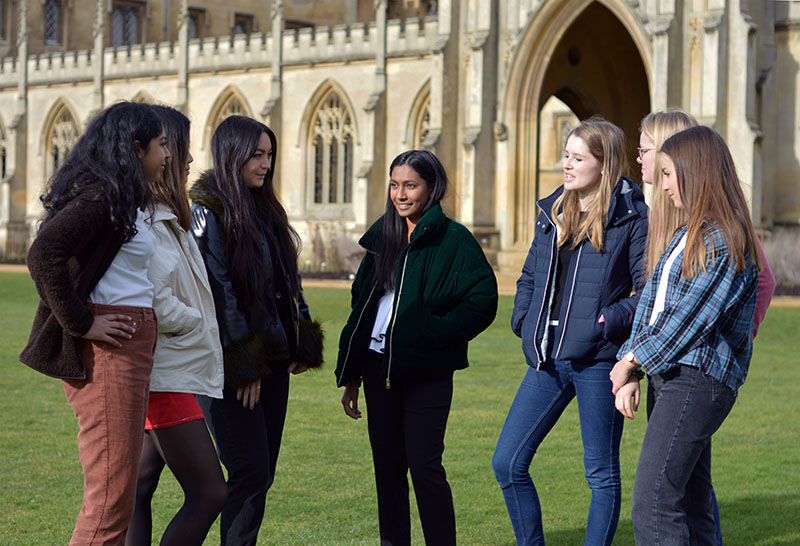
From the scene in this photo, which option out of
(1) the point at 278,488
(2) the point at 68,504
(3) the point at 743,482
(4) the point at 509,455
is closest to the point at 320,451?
(1) the point at 278,488

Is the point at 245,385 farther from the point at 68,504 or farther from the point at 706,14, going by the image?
the point at 706,14

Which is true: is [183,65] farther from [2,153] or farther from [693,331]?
[693,331]

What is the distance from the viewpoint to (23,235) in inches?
1535

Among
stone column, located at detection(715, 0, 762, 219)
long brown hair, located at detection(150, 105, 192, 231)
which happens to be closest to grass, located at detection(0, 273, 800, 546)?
long brown hair, located at detection(150, 105, 192, 231)

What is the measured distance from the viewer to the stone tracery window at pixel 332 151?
32.4m

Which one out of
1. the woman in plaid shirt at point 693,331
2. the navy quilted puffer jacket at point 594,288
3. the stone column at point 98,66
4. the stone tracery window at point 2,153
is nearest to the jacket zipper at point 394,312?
the navy quilted puffer jacket at point 594,288

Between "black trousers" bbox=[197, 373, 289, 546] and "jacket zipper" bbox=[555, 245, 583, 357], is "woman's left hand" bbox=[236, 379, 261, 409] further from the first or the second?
"jacket zipper" bbox=[555, 245, 583, 357]

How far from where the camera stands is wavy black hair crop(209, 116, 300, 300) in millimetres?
4391

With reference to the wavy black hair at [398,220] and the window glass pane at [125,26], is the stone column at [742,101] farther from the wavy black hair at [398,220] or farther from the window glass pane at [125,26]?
the window glass pane at [125,26]

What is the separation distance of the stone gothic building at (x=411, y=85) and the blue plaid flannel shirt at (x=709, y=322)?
19.6 meters

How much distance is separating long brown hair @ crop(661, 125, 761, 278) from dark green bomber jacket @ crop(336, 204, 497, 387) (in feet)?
3.46

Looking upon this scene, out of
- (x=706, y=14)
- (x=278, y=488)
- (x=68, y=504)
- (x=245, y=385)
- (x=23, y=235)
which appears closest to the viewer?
(x=245, y=385)

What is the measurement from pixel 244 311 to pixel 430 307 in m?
0.77

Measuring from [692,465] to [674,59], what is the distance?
2060 centimetres
